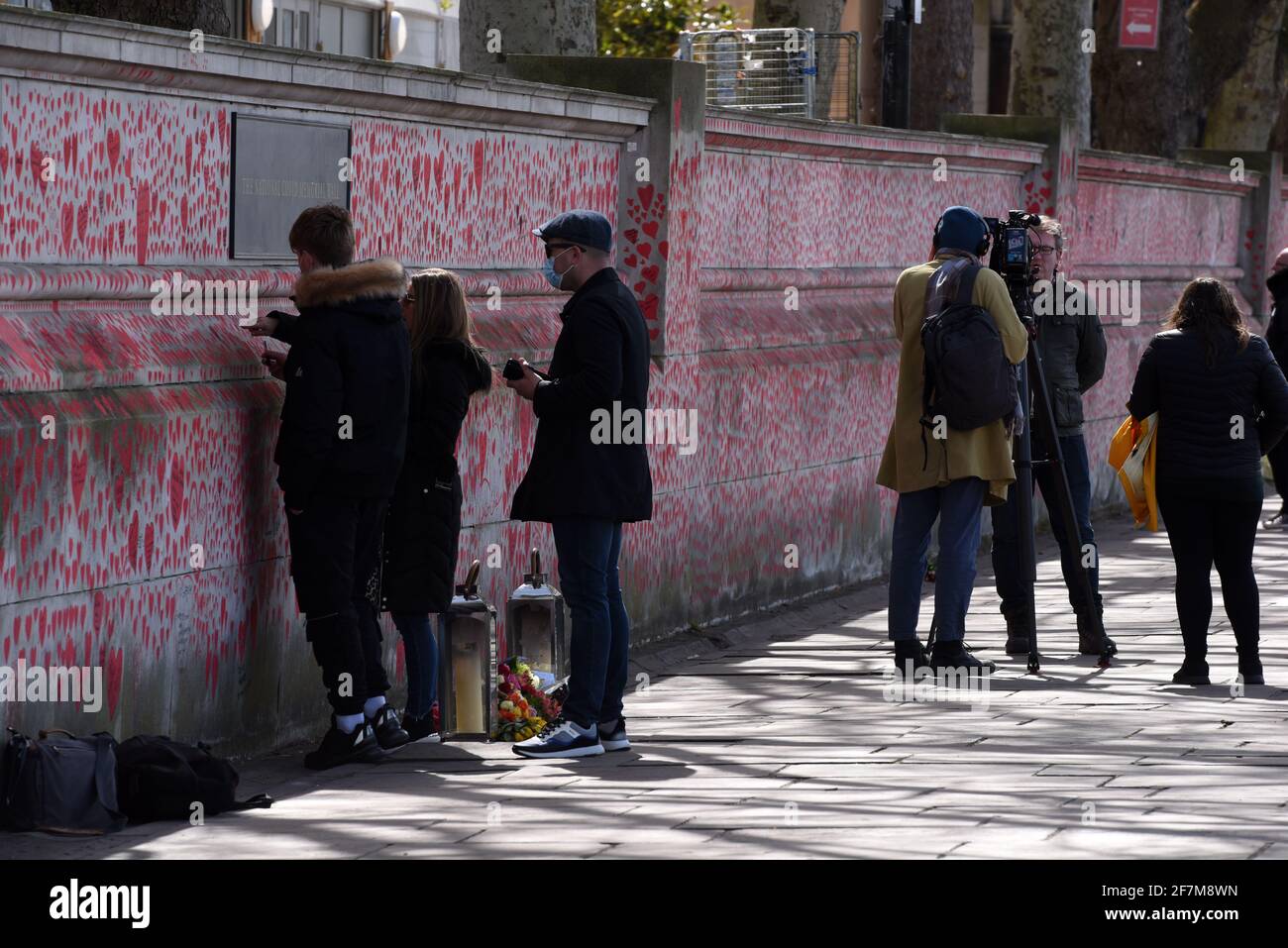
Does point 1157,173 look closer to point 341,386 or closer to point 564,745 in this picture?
point 564,745

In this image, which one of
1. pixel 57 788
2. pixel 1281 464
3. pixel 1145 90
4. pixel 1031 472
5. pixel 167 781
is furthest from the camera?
pixel 1145 90

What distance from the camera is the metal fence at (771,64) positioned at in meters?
15.7

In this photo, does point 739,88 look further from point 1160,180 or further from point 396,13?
point 396,13

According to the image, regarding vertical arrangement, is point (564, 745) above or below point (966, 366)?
below

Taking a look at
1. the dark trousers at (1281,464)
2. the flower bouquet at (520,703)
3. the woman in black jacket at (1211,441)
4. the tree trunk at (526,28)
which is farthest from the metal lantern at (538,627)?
the dark trousers at (1281,464)

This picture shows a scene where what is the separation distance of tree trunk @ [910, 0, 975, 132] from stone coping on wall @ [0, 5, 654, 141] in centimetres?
967

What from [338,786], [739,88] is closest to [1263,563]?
[739,88]

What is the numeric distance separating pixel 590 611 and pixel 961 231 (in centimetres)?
256

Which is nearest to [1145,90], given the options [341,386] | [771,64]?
[771,64]

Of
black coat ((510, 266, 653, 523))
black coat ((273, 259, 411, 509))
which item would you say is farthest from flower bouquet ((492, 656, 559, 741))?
black coat ((273, 259, 411, 509))

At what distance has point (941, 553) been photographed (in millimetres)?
10016

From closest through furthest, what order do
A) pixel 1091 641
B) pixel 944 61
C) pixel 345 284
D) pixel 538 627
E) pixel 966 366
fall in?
pixel 345 284 → pixel 538 627 → pixel 966 366 → pixel 1091 641 → pixel 944 61

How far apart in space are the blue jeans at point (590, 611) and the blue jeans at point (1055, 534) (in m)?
2.66

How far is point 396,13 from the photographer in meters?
28.5
